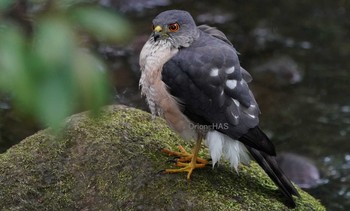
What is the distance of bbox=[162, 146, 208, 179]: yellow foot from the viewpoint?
391 cm

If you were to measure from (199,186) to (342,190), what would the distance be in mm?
3383

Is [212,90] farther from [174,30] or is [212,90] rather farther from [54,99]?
[54,99]

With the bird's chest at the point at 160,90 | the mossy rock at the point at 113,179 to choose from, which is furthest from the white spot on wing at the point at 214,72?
the mossy rock at the point at 113,179

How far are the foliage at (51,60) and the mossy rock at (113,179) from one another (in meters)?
2.42

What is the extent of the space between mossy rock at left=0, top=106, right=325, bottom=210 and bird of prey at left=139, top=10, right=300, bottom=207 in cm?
15

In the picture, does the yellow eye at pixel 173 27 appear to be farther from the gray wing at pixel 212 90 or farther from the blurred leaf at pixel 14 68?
the blurred leaf at pixel 14 68

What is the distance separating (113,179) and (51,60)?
2.80 meters

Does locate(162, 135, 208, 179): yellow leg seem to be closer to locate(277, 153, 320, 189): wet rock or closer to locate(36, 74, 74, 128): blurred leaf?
locate(36, 74, 74, 128): blurred leaf

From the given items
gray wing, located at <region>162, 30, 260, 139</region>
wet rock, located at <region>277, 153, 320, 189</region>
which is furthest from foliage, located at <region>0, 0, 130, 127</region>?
wet rock, located at <region>277, 153, 320, 189</region>

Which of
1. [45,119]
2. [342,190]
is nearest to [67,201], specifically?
[45,119]

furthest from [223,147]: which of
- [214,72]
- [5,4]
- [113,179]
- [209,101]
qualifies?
[5,4]

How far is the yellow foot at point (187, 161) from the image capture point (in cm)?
391

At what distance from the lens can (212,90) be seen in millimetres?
3770

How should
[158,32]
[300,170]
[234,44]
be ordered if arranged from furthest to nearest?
[234,44] → [300,170] → [158,32]
